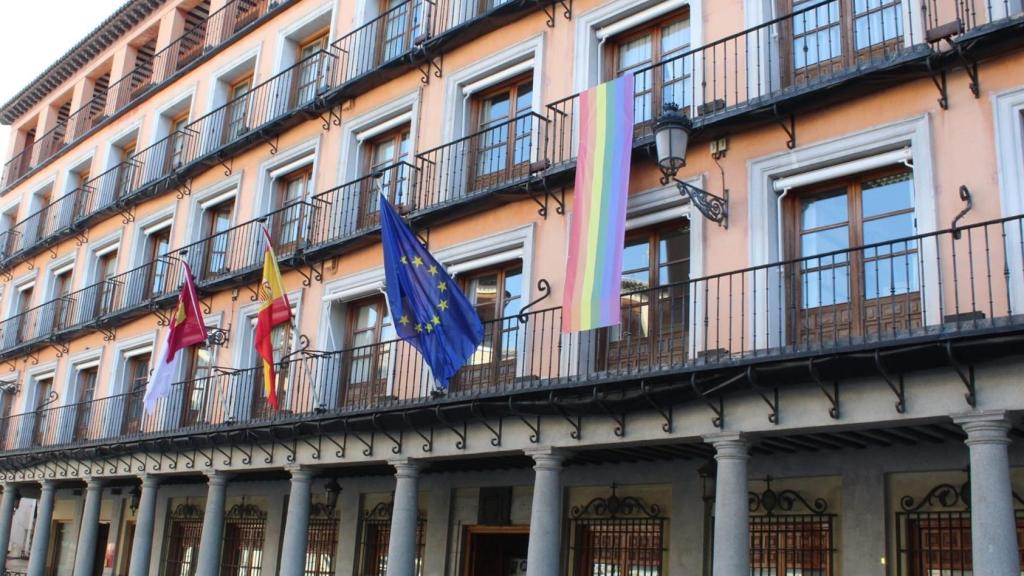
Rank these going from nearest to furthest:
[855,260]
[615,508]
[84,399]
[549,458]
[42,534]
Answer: [855,260] < [549,458] < [615,508] < [42,534] < [84,399]

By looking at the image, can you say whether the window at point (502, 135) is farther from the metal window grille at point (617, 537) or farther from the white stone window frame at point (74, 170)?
the white stone window frame at point (74, 170)

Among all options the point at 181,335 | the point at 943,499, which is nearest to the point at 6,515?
the point at 181,335

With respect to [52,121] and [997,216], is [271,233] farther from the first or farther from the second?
[52,121]

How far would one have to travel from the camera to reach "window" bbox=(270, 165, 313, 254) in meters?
18.2

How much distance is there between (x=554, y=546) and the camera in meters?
11.4

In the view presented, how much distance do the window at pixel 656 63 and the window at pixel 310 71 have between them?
6.98 metres

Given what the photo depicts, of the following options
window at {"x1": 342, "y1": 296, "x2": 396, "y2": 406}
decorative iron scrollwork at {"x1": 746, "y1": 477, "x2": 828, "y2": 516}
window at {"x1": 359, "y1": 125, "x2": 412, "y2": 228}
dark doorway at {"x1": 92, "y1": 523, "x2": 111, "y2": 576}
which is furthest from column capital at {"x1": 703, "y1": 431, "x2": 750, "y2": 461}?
dark doorway at {"x1": 92, "y1": 523, "x2": 111, "y2": 576}

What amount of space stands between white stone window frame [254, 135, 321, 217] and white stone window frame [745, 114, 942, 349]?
927 cm

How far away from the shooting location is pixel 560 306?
1243cm

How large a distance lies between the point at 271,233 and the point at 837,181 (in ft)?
37.0

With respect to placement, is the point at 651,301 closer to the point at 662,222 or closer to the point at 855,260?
the point at 662,222

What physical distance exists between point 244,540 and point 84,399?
7.14m

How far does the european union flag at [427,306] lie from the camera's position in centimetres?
1249

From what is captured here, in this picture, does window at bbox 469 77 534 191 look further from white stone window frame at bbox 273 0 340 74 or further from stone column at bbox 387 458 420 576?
white stone window frame at bbox 273 0 340 74
